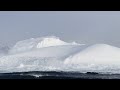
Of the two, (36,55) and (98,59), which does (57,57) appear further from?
(98,59)

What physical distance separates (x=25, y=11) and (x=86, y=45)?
0.95m

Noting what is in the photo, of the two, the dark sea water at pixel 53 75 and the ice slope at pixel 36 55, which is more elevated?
the ice slope at pixel 36 55

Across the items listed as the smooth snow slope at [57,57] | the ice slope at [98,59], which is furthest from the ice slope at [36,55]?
the ice slope at [98,59]

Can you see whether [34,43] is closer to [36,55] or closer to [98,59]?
[36,55]

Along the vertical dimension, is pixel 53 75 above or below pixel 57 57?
below

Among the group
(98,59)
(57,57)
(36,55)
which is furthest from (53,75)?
(98,59)

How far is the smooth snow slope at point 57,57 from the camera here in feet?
20.3

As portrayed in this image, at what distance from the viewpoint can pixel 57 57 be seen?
6.34 metres

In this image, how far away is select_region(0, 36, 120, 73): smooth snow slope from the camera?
6.20 meters

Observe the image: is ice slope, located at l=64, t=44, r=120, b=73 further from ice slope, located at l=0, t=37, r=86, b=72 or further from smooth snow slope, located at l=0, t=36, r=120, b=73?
ice slope, located at l=0, t=37, r=86, b=72

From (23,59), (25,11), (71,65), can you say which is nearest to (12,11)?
(25,11)

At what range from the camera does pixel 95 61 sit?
628 cm

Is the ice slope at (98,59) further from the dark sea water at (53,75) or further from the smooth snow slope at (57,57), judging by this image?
the dark sea water at (53,75)

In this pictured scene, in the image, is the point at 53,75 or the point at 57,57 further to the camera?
the point at 57,57
